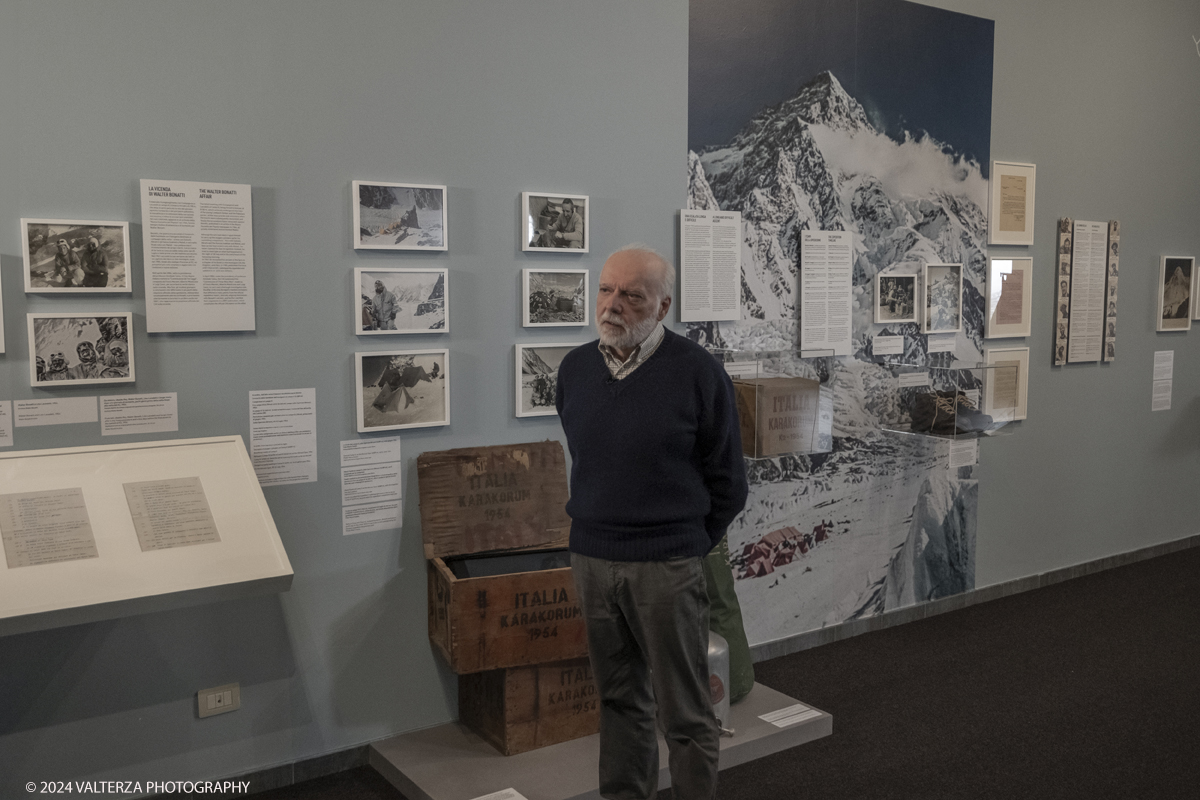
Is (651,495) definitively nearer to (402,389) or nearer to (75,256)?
(402,389)

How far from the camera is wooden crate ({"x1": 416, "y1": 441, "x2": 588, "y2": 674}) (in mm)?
2846

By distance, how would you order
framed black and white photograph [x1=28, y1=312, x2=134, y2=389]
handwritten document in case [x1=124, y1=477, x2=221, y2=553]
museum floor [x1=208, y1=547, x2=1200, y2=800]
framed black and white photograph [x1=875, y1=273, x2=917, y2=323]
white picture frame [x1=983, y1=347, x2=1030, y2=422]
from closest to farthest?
handwritten document in case [x1=124, y1=477, x2=221, y2=553] → framed black and white photograph [x1=28, y1=312, x2=134, y2=389] → museum floor [x1=208, y1=547, x2=1200, y2=800] → framed black and white photograph [x1=875, y1=273, x2=917, y2=323] → white picture frame [x1=983, y1=347, x2=1030, y2=422]

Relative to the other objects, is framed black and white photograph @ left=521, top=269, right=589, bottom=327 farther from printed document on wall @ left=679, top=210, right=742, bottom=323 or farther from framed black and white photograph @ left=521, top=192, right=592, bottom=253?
printed document on wall @ left=679, top=210, right=742, bottom=323

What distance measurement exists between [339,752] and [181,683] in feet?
1.83

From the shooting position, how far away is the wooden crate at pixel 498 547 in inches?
112

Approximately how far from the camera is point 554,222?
329 cm

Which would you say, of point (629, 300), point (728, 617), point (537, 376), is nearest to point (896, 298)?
point (728, 617)

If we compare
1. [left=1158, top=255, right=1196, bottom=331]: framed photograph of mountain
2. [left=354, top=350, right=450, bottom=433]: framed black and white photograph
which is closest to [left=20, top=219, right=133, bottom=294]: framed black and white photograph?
[left=354, top=350, right=450, bottom=433]: framed black and white photograph

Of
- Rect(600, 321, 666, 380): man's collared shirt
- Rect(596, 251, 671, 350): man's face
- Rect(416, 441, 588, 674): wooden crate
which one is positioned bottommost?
Rect(416, 441, 588, 674): wooden crate

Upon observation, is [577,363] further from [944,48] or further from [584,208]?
[944,48]

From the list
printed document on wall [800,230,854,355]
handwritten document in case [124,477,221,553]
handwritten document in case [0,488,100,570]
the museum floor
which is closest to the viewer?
handwritten document in case [0,488,100,570]

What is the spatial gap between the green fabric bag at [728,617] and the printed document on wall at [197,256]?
1.76m

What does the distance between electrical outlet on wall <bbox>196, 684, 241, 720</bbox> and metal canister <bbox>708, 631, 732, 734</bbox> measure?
1480mm

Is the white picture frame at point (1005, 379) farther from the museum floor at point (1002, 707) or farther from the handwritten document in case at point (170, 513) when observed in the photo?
the handwritten document in case at point (170, 513)
